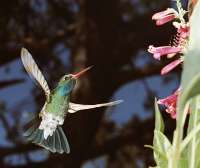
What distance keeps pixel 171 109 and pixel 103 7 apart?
308 cm

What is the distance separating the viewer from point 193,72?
40cm

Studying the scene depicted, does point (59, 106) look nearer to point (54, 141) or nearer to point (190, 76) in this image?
point (54, 141)

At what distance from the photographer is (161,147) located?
543 millimetres

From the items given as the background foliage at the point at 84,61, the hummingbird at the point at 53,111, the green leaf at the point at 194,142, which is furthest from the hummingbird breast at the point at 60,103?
the background foliage at the point at 84,61

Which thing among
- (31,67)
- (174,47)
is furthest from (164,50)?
(31,67)

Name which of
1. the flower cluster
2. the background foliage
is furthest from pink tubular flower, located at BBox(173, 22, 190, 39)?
the background foliage

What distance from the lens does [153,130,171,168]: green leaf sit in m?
0.52

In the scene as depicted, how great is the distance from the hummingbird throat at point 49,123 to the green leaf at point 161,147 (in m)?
0.08

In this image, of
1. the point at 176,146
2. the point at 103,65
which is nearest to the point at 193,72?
the point at 176,146

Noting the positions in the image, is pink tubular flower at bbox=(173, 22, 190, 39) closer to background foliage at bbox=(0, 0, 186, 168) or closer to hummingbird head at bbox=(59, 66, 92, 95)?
hummingbird head at bbox=(59, 66, 92, 95)

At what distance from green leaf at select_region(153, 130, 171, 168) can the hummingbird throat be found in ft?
0.27

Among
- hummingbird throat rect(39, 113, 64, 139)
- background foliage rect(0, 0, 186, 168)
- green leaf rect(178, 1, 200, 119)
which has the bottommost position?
background foliage rect(0, 0, 186, 168)

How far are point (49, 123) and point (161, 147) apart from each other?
99 mm

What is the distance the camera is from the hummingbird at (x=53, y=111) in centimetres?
54
